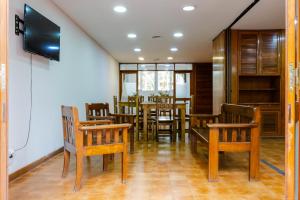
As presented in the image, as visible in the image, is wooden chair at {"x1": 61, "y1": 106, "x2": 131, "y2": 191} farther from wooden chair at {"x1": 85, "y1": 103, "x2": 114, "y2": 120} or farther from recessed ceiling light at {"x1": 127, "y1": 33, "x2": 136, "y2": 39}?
recessed ceiling light at {"x1": 127, "y1": 33, "x2": 136, "y2": 39}

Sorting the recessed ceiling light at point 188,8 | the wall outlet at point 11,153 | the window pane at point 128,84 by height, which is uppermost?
the recessed ceiling light at point 188,8

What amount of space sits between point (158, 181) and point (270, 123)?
3.73 m

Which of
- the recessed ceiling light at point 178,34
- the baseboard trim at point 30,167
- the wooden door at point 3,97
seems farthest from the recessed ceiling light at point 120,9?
the wooden door at point 3,97

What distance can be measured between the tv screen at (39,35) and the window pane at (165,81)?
7.11m

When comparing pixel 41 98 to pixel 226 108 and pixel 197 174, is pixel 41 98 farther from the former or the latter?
pixel 226 108

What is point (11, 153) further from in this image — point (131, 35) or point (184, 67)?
point (184, 67)

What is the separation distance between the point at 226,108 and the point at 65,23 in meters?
3.02

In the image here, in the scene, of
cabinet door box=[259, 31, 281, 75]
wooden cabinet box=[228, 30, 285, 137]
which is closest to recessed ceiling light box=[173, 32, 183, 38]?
wooden cabinet box=[228, 30, 285, 137]

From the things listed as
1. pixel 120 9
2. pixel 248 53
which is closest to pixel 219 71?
pixel 248 53

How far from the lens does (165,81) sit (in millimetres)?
10656

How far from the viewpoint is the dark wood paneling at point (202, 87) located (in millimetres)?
10625

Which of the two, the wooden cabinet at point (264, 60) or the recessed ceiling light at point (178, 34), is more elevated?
the recessed ceiling light at point (178, 34)

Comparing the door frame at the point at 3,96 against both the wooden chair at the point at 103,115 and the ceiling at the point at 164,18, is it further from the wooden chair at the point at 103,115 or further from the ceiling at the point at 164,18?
the ceiling at the point at 164,18

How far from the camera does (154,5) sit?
392 cm
